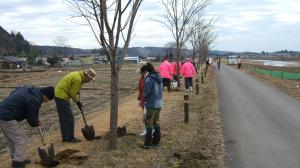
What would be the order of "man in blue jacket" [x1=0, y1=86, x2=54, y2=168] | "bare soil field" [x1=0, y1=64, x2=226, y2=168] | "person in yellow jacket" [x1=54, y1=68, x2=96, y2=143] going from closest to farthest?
"man in blue jacket" [x1=0, y1=86, x2=54, y2=168]
"bare soil field" [x1=0, y1=64, x2=226, y2=168]
"person in yellow jacket" [x1=54, y1=68, x2=96, y2=143]

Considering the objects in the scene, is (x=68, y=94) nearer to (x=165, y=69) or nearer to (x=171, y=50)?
(x=165, y=69)

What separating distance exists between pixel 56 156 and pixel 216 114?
775 cm

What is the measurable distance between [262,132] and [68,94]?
206 inches

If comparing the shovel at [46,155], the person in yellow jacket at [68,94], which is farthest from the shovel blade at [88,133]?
the shovel at [46,155]

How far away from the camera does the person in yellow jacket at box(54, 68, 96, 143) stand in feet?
31.7

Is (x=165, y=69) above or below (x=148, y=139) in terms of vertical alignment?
above

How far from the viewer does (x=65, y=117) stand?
994cm

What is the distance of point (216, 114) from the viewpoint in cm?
1499

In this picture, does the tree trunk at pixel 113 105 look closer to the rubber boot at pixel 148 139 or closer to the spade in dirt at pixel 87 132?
the rubber boot at pixel 148 139

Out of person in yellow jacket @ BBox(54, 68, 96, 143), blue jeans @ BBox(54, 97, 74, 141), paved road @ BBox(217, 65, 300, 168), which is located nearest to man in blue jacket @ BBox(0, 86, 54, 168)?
person in yellow jacket @ BBox(54, 68, 96, 143)

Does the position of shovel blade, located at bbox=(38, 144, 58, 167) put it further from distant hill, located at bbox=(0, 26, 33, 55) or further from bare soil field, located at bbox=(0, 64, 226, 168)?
distant hill, located at bbox=(0, 26, 33, 55)

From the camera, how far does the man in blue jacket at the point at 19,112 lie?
24.0 feet

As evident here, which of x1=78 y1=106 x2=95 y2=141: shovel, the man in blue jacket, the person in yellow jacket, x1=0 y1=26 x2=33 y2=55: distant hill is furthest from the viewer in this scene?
x1=0 y1=26 x2=33 y2=55: distant hill

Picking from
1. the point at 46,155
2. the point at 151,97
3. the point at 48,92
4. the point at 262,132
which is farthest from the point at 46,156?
the point at 262,132
